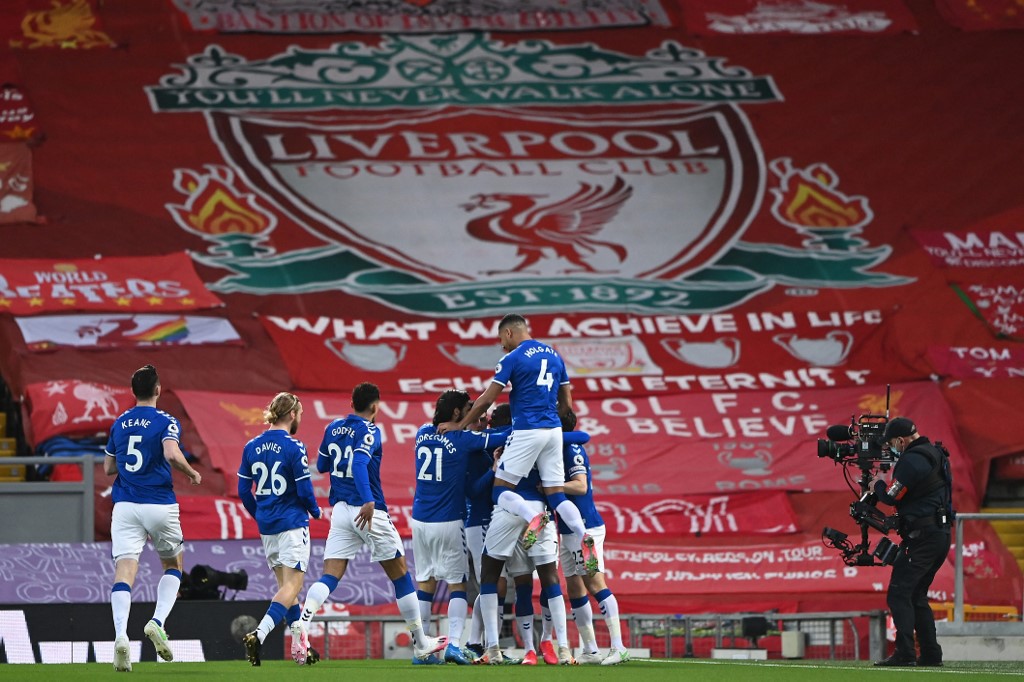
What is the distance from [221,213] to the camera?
2502 centimetres

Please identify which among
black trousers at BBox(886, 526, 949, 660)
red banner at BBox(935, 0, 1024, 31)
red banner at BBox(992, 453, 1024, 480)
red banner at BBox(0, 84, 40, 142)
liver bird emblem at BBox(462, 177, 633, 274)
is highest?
red banner at BBox(935, 0, 1024, 31)

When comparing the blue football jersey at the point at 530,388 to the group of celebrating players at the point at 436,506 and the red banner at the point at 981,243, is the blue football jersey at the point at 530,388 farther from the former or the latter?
the red banner at the point at 981,243

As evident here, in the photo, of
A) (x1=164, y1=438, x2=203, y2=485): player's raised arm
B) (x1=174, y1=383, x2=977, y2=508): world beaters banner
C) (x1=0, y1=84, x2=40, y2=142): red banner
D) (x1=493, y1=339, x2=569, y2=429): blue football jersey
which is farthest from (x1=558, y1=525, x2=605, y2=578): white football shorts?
(x1=0, y1=84, x2=40, y2=142): red banner

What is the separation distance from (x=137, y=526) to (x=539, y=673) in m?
2.86

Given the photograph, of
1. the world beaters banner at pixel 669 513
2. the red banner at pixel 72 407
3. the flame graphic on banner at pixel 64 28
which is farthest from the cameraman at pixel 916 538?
the flame graphic on banner at pixel 64 28

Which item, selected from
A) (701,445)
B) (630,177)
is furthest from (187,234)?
(701,445)

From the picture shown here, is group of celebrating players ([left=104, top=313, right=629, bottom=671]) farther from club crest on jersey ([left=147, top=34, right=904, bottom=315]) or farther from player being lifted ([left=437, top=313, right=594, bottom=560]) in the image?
club crest on jersey ([left=147, top=34, right=904, bottom=315])

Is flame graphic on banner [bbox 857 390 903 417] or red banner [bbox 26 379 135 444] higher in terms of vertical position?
red banner [bbox 26 379 135 444]

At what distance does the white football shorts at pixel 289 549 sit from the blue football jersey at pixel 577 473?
1852 millimetres

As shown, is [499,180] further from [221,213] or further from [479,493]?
[479,493]

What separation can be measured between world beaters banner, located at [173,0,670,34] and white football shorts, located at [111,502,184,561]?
61.5ft

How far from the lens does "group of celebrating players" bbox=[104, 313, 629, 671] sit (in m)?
10.3

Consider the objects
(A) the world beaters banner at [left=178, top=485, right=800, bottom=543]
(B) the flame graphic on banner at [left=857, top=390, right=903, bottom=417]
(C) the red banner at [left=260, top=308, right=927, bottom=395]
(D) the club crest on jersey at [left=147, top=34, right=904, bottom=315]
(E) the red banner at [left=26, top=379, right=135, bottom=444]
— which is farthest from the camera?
(D) the club crest on jersey at [left=147, top=34, right=904, bottom=315]

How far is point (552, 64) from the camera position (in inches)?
1093
